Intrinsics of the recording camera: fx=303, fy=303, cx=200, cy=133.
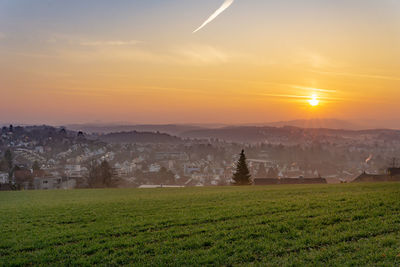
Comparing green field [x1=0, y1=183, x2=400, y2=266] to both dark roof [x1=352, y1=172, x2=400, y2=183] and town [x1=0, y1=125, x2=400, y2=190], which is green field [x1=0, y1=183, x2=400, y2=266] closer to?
dark roof [x1=352, y1=172, x2=400, y2=183]

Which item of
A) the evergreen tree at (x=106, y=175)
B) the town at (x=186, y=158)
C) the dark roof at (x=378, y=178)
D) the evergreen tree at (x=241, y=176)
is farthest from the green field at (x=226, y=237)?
the town at (x=186, y=158)

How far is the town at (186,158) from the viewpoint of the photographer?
88.6 m

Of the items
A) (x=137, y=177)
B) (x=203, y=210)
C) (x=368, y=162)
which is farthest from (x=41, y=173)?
(x=368, y=162)

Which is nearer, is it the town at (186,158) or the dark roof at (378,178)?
the dark roof at (378,178)

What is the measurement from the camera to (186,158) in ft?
480

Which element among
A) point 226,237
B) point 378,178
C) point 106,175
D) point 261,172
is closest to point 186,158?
point 261,172

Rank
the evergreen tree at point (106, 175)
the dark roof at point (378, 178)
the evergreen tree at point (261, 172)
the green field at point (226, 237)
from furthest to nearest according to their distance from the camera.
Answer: the evergreen tree at point (261, 172)
the evergreen tree at point (106, 175)
the dark roof at point (378, 178)
the green field at point (226, 237)

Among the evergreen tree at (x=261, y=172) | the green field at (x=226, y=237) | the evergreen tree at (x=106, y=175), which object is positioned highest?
the green field at (x=226, y=237)

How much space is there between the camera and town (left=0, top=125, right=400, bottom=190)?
291 feet

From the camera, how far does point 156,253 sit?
779cm

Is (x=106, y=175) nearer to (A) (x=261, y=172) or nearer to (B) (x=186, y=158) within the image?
(A) (x=261, y=172)

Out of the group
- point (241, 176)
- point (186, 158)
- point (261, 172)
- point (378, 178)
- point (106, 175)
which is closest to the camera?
point (378, 178)

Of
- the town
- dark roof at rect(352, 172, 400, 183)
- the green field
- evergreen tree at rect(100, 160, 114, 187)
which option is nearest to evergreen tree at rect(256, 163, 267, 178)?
the town

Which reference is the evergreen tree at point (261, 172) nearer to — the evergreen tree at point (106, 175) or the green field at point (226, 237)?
the evergreen tree at point (106, 175)
